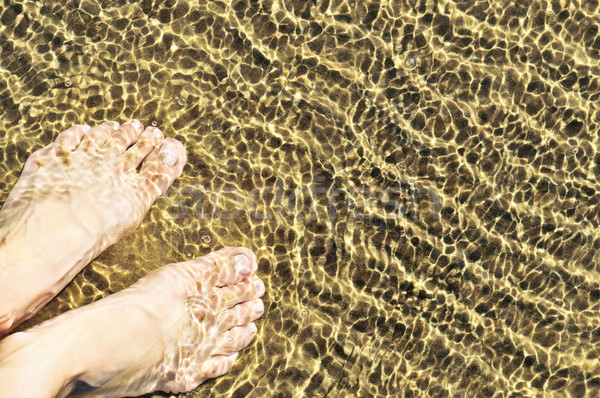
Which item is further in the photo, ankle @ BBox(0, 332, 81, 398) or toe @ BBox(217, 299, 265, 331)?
toe @ BBox(217, 299, 265, 331)

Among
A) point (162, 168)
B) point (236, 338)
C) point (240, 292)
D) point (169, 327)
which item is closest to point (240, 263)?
point (240, 292)

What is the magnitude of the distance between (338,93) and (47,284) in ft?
8.42

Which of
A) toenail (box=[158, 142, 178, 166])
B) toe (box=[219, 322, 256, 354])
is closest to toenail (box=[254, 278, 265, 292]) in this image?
toe (box=[219, 322, 256, 354])

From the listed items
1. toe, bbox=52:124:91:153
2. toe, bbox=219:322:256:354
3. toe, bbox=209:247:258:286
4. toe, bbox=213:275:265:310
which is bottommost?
toe, bbox=219:322:256:354

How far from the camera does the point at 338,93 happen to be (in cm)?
484

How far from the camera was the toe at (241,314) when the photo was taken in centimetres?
469

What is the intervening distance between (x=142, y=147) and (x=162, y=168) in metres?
0.22

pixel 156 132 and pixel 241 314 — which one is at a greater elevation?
pixel 156 132

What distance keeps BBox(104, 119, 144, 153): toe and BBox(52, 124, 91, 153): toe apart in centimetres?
21

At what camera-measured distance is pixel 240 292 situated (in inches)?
185

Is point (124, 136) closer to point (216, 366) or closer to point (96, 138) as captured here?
point (96, 138)

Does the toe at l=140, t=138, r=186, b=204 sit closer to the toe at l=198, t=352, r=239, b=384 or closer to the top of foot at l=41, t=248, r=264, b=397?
the top of foot at l=41, t=248, r=264, b=397

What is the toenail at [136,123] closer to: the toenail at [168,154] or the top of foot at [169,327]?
the toenail at [168,154]

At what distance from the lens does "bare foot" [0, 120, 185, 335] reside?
431cm
